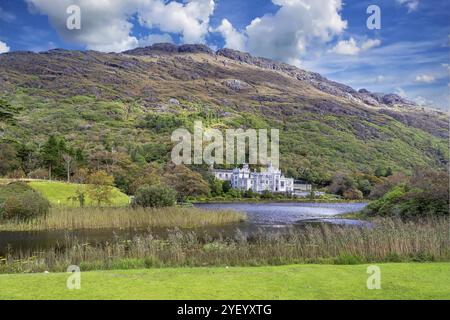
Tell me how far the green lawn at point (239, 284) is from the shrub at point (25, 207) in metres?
18.1

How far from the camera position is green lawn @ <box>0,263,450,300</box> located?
268 inches

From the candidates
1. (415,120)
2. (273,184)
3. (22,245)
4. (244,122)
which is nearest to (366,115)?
(415,120)

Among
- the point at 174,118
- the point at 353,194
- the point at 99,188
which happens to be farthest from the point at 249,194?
the point at 174,118

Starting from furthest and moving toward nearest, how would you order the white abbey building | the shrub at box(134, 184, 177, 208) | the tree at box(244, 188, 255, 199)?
1. the white abbey building
2. the tree at box(244, 188, 255, 199)
3. the shrub at box(134, 184, 177, 208)

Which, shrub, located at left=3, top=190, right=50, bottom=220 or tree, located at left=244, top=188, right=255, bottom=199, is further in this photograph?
tree, located at left=244, top=188, right=255, bottom=199

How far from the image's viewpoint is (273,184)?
8206 cm

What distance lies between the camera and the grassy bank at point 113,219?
2452 centimetres

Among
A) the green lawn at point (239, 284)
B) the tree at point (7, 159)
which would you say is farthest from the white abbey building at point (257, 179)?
the green lawn at point (239, 284)

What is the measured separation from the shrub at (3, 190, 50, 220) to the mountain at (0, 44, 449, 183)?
3875 cm

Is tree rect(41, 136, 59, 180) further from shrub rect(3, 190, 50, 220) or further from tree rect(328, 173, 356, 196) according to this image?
A: tree rect(328, 173, 356, 196)

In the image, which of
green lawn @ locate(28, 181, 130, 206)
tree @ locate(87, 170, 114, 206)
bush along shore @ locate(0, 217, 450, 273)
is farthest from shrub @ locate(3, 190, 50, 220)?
bush along shore @ locate(0, 217, 450, 273)

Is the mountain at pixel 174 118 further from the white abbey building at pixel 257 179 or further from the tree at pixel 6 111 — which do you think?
the tree at pixel 6 111
